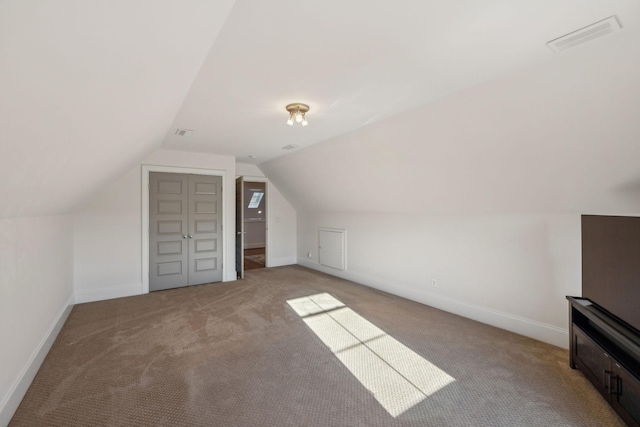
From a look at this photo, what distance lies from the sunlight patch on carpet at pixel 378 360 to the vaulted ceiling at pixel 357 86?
1856 mm

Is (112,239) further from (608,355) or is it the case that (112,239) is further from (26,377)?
(608,355)

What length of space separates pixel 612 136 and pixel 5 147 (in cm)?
342

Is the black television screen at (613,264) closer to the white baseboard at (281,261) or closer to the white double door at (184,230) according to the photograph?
the white double door at (184,230)


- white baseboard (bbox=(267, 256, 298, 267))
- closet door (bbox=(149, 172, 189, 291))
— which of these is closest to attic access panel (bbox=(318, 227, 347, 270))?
white baseboard (bbox=(267, 256, 298, 267))

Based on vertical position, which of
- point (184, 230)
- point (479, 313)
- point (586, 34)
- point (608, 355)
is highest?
point (586, 34)

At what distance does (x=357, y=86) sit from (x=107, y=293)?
15.0ft

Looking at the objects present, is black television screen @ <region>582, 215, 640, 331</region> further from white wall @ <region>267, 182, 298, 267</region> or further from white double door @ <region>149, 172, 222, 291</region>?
white wall @ <region>267, 182, 298, 267</region>

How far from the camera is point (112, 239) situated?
450cm

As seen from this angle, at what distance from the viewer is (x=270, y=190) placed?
6672 millimetres

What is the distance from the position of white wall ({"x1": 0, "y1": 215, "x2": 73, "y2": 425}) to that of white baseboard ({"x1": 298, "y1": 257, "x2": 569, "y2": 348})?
4064 millimetres

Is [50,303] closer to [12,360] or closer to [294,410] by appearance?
[12,360]

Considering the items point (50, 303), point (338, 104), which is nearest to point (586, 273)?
point (338, 104)

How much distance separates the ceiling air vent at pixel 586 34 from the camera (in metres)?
1.53

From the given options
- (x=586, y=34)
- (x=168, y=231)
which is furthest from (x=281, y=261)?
(x=586, y=34)
